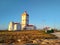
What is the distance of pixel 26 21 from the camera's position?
197 ft

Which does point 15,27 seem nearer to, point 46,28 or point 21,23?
point 21,23

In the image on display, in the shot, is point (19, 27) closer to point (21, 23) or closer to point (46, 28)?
point (21, 23)

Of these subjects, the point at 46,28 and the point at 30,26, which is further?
the point at 30,26

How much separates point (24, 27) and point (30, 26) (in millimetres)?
2360

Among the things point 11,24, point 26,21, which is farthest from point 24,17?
point 11,24

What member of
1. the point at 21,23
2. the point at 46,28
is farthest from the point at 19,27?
the point at 46,28

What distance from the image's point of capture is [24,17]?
60.1 meters

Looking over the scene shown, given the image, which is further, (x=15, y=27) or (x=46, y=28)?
(x=15, y=27)

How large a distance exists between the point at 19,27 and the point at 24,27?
7.29ft

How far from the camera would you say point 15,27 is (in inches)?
2434

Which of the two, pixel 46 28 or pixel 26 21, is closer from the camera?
pixel 46 28

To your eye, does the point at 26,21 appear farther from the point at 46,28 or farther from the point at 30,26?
the point at 46,28

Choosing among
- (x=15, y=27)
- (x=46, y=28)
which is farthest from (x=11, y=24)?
(x=46, y=28)

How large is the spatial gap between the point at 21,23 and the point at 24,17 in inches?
101
